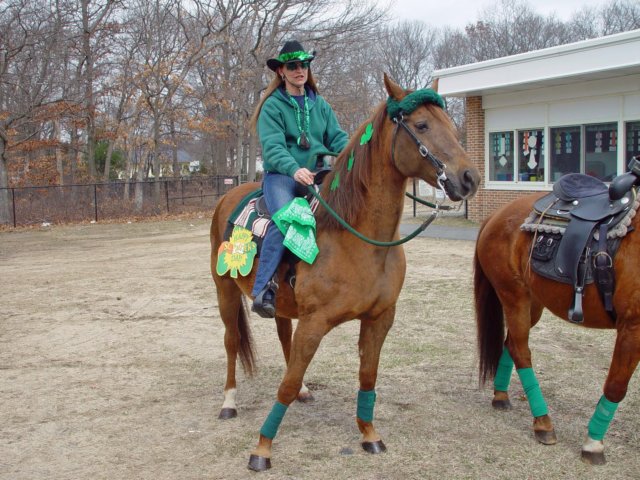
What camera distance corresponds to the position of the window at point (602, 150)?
16.0m

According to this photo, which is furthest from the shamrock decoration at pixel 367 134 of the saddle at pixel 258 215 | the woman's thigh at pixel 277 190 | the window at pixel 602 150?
the window at pixel 602 150

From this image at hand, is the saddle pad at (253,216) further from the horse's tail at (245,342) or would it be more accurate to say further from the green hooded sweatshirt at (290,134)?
the horse's tail at (245,342)

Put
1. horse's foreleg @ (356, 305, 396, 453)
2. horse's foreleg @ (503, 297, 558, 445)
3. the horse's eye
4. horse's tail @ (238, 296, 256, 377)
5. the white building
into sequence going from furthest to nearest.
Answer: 1. the white building
2. horse's tail @ (238, 296, 256, 377)
3. horse's foreleg @ (503, 297, 558, 445)
4. horse's foreleg @ (356, 305, 396, 453)
5. the horse's eye

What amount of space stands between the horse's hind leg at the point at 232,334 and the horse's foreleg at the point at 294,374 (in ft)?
3.00

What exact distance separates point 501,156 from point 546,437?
15925mm

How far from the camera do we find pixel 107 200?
25.1 meters

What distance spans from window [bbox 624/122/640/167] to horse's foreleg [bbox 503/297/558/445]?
13.1 metres

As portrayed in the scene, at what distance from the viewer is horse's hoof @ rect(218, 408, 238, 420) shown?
4648 millimetres

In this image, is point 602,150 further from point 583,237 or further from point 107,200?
point 107,200

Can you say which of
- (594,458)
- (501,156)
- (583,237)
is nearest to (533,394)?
(594,458)

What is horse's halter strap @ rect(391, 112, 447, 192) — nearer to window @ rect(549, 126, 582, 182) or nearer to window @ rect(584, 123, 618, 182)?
window @ rect(584, 123, 618, 182)

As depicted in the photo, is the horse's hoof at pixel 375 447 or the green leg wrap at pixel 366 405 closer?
the horse's hoof at pixel 375 447

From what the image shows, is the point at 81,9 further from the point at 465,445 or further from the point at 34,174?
the point at 465,445

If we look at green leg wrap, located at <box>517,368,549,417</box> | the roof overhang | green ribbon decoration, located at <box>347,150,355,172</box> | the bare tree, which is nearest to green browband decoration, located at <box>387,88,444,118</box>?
green ribbon decoration, located at <box>347,150,355,172</box>
